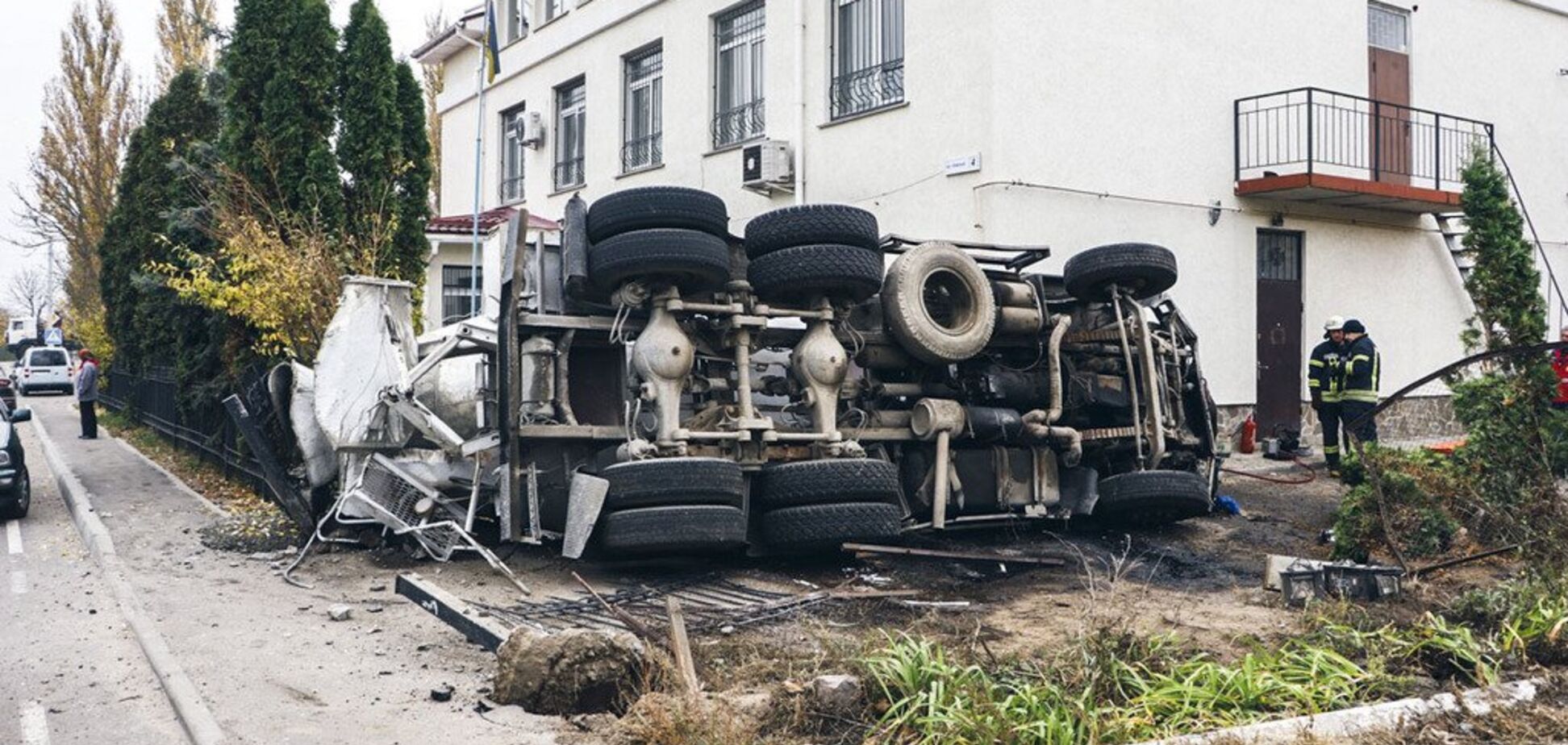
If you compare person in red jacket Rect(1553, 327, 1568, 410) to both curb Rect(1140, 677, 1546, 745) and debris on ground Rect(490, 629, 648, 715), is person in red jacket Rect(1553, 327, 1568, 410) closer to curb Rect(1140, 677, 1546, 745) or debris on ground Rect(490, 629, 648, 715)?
curb Rect(1140, 677, 1546, 745)

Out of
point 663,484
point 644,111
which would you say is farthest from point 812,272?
point 644,111

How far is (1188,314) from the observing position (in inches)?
567

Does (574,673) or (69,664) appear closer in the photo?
(574,673)

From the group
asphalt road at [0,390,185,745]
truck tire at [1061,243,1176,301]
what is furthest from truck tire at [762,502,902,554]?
asphalt road at [0,390,185,745]

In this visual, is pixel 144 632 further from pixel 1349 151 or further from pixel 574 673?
pixel 1349 151

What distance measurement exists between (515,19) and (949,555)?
1882 centimetres

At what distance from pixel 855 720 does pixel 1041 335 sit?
552cm

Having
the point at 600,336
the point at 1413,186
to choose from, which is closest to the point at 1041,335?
the point at 600,336

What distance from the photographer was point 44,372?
39.4 meters

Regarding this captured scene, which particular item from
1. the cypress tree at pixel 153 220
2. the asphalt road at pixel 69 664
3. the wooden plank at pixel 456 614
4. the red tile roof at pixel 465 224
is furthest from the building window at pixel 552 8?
the wooden plank at pixel 456 614

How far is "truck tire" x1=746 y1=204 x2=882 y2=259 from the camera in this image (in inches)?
334

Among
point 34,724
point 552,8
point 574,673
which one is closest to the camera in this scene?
point 574,673

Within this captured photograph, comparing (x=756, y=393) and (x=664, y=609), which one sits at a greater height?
(x=756, y=393)

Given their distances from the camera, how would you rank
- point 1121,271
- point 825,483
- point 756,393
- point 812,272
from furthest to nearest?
point 1121,271
point 756,393
point 812,272
point 825,483
